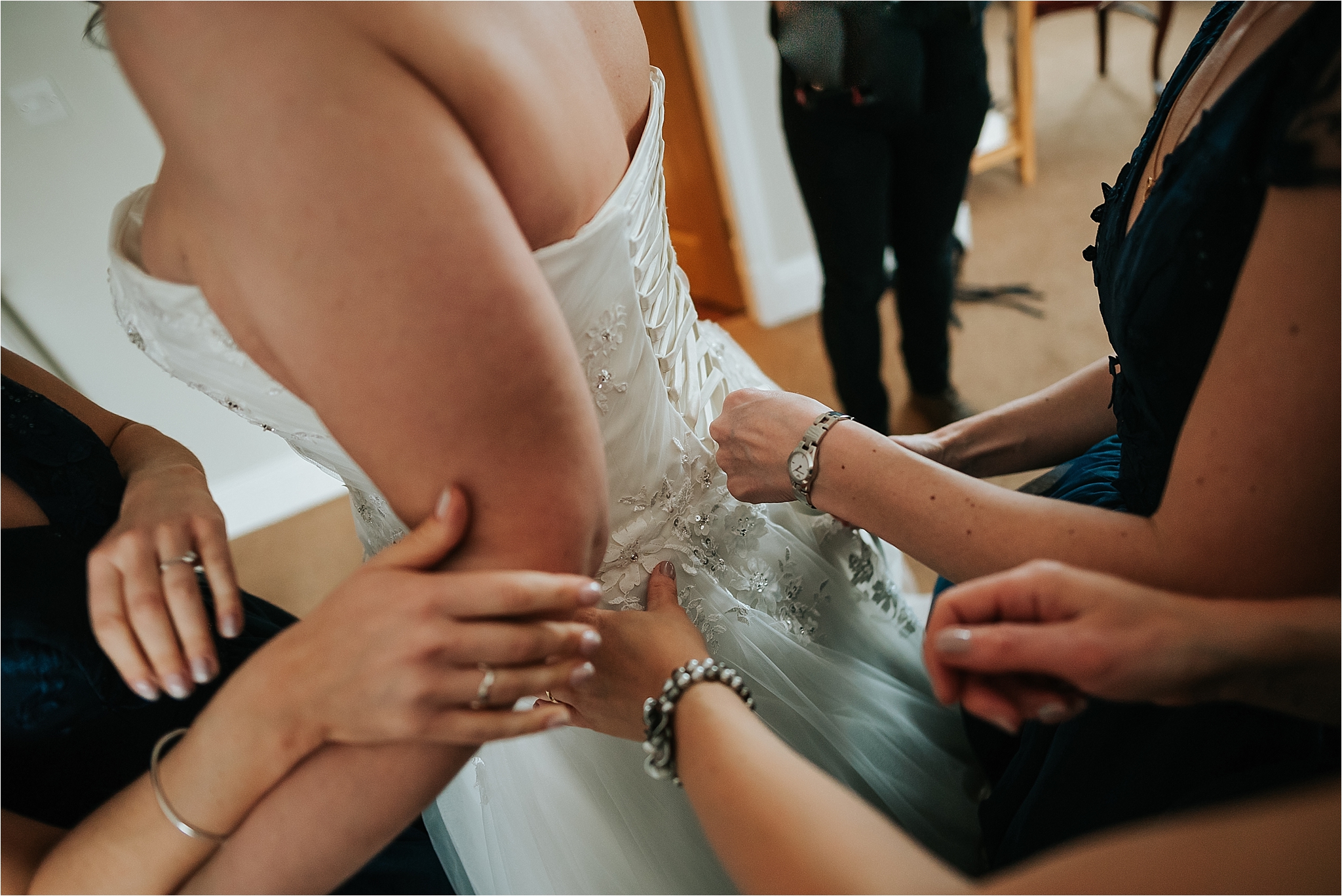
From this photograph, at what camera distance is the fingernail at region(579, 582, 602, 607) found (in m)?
0.48

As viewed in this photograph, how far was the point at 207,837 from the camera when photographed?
0.49m

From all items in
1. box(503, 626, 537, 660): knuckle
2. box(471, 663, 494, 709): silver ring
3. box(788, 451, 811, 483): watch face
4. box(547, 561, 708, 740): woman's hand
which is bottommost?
box(547, 561, 708, 740): woman's hand

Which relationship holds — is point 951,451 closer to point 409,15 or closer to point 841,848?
point 841,848

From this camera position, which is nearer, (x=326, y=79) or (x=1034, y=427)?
(x=326, y=79)

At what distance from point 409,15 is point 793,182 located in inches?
83.2

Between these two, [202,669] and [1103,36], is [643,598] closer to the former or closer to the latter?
[202,669]

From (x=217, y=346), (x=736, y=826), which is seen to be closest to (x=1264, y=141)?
(x=736, y=826)

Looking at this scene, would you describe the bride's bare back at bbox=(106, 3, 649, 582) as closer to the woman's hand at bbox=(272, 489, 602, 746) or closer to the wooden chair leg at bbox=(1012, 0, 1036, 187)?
the woman's hand at bbox=(272, 489, 602, 746)

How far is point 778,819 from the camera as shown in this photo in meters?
0.47

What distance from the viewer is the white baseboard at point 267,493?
1821 mm

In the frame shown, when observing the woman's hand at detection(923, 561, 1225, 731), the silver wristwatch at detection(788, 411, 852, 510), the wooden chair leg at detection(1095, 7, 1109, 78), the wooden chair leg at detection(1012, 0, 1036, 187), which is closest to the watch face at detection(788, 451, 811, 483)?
the silver wristwatch at detection(788, 411, 852, 510)

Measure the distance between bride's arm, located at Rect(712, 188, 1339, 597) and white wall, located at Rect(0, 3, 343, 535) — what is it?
143 centimetres

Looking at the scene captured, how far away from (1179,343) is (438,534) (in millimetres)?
543

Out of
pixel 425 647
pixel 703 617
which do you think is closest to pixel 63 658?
pixel 425 647
